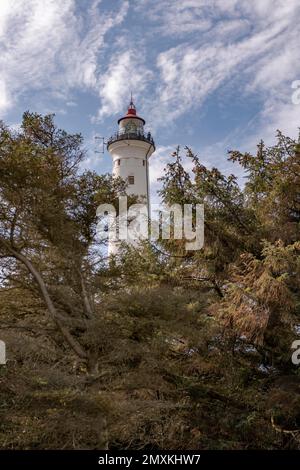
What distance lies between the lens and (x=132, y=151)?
22750 millimetres

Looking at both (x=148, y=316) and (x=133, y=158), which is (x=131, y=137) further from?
(x=148, y=316)

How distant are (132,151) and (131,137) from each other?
72 centimetres

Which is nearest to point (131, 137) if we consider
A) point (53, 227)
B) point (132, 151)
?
point (132, 151)

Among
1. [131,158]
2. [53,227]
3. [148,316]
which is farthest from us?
[131,158]

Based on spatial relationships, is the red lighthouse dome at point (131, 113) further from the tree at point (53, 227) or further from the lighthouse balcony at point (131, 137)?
the tree at point (53, 227)

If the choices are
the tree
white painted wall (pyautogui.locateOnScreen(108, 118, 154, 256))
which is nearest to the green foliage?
the tree

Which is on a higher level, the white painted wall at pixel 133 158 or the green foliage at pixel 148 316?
the white painted wall at pixel 133 158

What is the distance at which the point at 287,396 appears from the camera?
759 cm

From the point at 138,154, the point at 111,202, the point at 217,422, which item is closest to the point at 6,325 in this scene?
→ the point at 111,202

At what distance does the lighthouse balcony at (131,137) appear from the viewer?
75.2 feet

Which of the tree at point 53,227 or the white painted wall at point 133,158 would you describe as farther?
the white painted wall at point 133,158

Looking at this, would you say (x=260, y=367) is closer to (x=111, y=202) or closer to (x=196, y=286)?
(x=196, y=286)

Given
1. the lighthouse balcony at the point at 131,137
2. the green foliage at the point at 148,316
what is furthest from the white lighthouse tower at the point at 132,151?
the green foliage at the point at 148,316

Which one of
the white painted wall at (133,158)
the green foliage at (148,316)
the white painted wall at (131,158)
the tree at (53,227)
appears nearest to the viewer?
the green foliage at (148,316)
